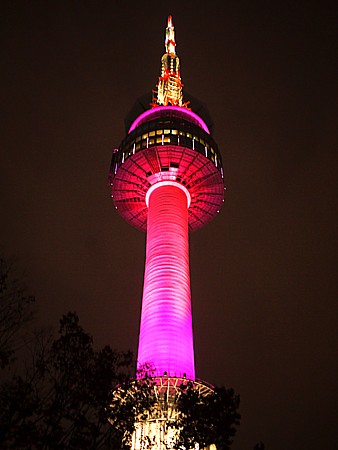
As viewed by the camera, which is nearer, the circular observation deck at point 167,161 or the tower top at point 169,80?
the circular observation deck at point 167,161

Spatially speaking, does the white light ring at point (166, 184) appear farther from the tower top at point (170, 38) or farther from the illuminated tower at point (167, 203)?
the tower top at point (170, 38)

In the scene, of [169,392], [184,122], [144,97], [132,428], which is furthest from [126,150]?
[132,428]

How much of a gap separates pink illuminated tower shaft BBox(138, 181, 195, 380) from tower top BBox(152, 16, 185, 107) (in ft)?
62.0

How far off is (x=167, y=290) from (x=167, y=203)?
41.2ft

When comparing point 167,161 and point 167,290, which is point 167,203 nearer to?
point 167,161

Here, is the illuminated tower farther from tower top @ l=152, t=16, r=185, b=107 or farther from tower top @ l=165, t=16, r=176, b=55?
tower top @ l=165, t=16, r=176, b=55

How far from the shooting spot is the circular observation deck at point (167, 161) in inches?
2502

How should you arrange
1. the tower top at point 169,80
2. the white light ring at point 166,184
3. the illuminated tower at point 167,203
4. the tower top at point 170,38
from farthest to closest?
the tower top at point 170,38, the tower top at point 169,80, the white light ring at point 166,184, the illuminated tower at point 167,203

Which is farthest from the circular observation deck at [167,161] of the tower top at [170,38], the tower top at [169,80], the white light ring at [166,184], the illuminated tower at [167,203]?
the tower top at [170,38]

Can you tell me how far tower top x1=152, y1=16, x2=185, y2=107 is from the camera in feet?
253

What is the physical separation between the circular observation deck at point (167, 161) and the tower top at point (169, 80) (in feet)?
27.3

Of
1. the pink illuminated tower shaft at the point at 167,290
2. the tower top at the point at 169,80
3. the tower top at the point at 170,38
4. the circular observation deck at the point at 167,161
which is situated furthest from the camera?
the tower top at the point at 170,38

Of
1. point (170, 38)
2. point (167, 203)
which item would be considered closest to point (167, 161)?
point (167, 203)

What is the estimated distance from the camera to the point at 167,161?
6419 cm
